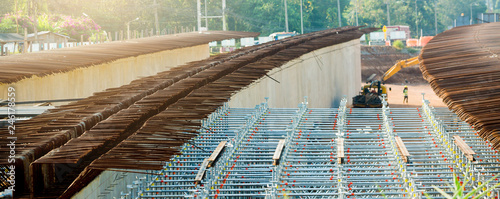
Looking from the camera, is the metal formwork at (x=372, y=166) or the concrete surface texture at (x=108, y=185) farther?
the metal formwork at (x=372, y=166)

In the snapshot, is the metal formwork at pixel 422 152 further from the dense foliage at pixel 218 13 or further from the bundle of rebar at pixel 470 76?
the dense foliage at pixel 218 13

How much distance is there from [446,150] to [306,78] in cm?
2490

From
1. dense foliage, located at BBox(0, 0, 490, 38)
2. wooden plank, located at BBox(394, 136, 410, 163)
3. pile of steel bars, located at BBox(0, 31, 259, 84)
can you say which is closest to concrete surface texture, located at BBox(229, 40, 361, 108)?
pile of steel bars, located at BBox(0, 31, 259, 84)

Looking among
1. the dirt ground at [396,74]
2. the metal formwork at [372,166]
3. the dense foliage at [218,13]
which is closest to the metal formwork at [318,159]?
the metal formwork at [372,166]

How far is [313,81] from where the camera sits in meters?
46.9

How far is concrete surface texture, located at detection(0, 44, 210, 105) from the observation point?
2923 cm

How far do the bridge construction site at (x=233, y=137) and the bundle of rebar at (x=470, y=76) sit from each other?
0.06m

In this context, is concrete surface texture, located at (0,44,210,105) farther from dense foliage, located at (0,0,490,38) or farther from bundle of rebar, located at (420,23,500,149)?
dense foliage, located at (0,0,490,38)

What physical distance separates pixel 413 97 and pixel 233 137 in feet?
210

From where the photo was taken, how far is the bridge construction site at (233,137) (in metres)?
15.4

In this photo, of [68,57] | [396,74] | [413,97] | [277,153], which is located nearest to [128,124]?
[277,153]

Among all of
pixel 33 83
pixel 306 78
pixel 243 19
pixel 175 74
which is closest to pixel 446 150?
pixel 175 74

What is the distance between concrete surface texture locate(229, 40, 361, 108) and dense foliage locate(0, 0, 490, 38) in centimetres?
3256

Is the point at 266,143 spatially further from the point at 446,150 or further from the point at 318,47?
the point at 318,47
